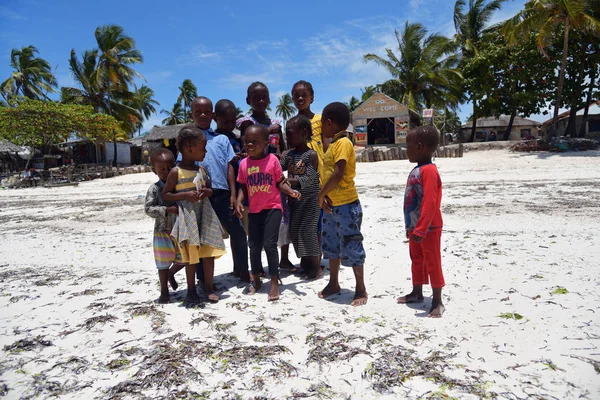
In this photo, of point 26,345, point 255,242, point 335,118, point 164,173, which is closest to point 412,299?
point 255,242

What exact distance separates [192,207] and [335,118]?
1528 mm

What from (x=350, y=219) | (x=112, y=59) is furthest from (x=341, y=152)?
(x=112, y=59)

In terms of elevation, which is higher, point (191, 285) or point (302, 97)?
point (302, 97)

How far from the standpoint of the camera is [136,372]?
2.34 m

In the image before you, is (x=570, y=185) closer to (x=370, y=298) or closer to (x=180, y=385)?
(x=370, y=298)

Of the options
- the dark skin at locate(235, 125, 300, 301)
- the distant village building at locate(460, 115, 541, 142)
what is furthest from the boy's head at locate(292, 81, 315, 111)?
the distant village building at locate(460, 115, 541, 142)

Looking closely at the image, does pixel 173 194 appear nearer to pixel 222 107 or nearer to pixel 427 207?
pixel 222 107

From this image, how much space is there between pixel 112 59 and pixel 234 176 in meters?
31.5

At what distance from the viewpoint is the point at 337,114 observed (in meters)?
3.37

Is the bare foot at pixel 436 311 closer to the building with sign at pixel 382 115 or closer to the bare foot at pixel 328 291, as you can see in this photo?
the bare foot at pixel 328 291

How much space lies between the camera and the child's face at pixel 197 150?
3.31 metres

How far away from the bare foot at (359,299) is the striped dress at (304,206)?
27.6 inches

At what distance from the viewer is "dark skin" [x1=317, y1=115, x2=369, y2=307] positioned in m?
3.20

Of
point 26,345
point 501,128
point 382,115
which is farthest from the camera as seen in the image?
point 501,128
